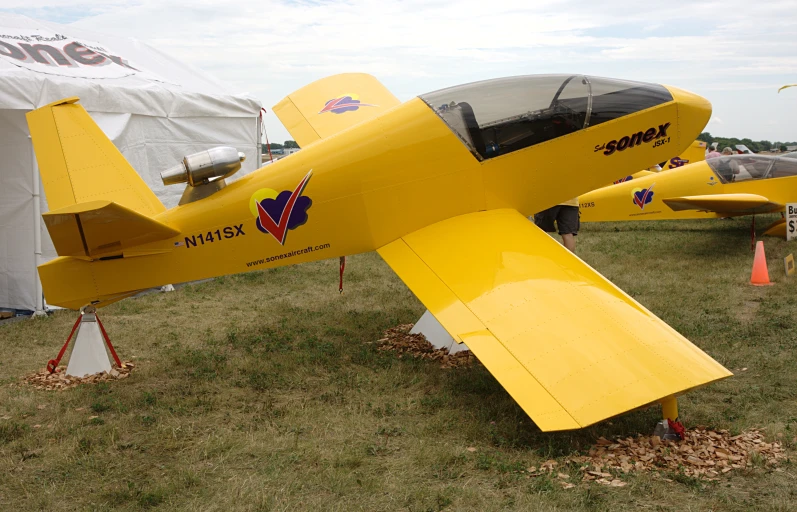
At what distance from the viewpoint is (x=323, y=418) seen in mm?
5152

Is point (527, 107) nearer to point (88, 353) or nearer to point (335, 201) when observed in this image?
point (335, 201)

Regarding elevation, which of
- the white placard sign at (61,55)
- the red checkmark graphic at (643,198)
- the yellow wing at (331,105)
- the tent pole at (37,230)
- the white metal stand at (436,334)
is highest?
the white placard sign at (61,55)

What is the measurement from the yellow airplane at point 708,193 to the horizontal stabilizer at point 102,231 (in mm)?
9248

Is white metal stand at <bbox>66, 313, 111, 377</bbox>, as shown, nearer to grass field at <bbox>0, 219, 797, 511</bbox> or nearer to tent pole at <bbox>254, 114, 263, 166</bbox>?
grass field at <bbox>0, 219, 797, 511</bbox>

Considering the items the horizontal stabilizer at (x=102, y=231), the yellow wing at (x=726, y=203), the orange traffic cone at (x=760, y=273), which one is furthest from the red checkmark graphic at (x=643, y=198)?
the horizontal stabilizer at (x=102, y=231)

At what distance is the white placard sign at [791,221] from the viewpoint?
11484mm

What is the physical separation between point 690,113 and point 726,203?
6362 mm

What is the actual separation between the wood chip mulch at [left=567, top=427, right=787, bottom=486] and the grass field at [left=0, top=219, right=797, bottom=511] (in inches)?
4.6

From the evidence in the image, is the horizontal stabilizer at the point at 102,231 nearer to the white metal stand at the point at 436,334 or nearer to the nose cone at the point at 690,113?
the white metal stand at the point at 436,334

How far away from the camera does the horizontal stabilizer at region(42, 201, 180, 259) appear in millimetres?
5270

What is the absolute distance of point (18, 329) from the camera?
7930 mm

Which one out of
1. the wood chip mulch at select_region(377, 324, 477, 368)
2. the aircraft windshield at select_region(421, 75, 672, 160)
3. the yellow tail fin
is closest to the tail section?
the yellow tail fin

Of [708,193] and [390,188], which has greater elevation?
[390,188]

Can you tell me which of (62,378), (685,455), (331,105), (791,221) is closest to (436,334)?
(685,455)
